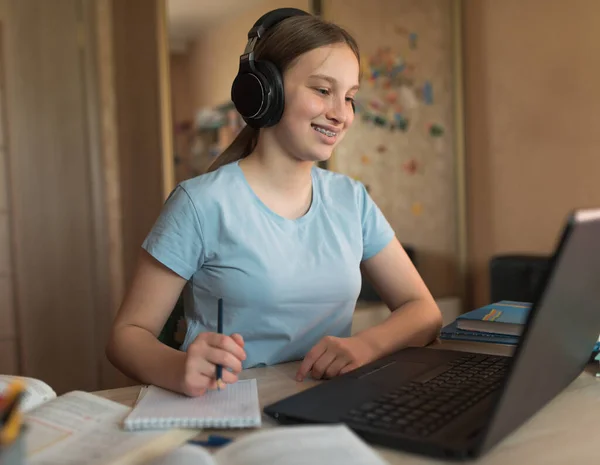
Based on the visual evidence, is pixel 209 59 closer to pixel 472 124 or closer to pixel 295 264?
pixel 472 124

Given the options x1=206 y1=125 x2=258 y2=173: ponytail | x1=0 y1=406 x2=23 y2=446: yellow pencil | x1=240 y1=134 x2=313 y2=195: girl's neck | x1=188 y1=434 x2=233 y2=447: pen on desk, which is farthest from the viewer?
→ x1=206 y1=125 x2=258 y2=173: ponytail

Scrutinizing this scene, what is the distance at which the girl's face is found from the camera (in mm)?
1192

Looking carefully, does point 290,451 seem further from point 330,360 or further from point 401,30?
point 401,30

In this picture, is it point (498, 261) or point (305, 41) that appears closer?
point (305, 41)

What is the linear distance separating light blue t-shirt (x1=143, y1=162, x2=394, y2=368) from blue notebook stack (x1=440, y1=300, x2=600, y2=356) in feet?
0.69

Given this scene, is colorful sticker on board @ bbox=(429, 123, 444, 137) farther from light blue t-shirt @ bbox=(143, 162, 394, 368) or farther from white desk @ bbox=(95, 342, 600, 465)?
white desk @ bbox=(95, 342, 600, 465)

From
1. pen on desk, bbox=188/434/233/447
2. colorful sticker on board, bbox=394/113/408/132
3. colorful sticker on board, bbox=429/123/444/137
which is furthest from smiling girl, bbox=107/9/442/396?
colorful sticker on board, bbox=429/123/444/137

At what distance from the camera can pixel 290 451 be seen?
22.9 inches

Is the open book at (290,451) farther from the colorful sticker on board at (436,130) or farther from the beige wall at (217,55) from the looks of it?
the colorful sticker on board at (436,130)

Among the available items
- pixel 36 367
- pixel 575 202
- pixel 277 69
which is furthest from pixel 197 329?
pixel 575 202

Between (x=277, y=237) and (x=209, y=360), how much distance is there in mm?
413

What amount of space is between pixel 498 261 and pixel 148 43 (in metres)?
1.65

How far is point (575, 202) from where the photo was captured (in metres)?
2.65

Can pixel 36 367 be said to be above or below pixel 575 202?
below
